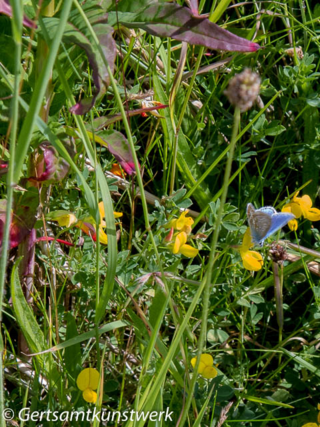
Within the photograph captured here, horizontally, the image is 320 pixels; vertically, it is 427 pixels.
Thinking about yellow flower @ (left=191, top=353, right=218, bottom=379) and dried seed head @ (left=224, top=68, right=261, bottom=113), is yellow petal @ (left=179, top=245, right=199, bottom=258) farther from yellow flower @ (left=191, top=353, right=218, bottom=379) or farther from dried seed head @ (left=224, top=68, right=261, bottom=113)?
dried seed head @ (left=224, top=68, right=261, bottom=113)

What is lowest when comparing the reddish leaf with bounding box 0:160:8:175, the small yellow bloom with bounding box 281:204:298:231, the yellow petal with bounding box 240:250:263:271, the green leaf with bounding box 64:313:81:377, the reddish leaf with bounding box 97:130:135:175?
the green leaf with bounding box 64:313:81:377

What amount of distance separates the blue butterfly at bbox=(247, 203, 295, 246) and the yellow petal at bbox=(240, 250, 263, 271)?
0.14 m

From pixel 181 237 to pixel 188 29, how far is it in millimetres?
560

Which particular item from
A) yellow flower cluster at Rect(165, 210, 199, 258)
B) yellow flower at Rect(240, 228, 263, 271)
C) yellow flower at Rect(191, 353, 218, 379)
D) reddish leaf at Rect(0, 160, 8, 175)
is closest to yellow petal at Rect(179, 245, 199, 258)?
yellow flower cluster at Rect(165, 210, 199, 258)

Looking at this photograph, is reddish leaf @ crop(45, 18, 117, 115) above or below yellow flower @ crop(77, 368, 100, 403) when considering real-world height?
above

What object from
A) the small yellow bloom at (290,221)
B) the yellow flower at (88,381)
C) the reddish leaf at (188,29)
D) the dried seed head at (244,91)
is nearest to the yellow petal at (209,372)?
the yellow flower at (88,381)

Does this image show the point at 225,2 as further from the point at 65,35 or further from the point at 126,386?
the point at 126,386

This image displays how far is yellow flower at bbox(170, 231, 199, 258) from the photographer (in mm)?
1477

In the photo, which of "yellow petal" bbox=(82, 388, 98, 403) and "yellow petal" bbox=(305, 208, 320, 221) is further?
"yellow petal" bbox=(305, 208, 320, 221)

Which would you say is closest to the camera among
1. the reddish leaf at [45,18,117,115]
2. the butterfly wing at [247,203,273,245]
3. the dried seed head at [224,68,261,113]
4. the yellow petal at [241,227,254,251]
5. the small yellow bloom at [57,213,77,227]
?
the dried seed head at [224,68,261,113]

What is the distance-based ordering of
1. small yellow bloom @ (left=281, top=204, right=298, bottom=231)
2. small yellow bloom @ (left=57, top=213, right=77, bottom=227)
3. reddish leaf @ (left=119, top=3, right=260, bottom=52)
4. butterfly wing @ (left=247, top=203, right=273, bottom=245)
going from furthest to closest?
small yellow bloom @ (left=281, top=204, right=298, bottom=231) < small yellow bloom @ (left=57, top=213, right=77, bottom=227) < butterfly wing @ (left=247, top=203, right=273, bottom=245) < reddish leaf @ (left=119, top=3, right=260, bottom=52)

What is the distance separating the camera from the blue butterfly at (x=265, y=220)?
132cm

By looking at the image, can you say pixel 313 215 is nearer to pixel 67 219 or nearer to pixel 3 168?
pixel 67 219

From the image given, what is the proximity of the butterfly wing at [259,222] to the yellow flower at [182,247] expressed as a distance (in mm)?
185
